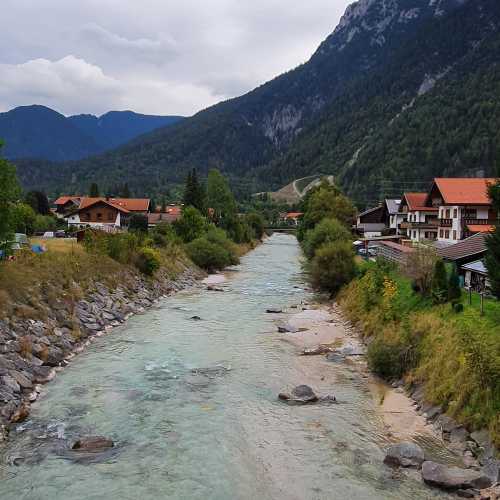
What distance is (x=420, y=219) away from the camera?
216 feet

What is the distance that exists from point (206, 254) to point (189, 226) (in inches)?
322

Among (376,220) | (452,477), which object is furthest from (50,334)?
(376,220)

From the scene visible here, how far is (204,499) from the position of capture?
13.5 meters

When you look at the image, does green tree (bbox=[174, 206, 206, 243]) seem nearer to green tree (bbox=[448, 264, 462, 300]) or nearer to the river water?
the river water

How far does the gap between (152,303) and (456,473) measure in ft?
102

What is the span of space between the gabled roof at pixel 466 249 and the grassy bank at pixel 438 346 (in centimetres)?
344

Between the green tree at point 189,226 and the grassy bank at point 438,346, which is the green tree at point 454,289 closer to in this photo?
the grassy bank at point 438,346

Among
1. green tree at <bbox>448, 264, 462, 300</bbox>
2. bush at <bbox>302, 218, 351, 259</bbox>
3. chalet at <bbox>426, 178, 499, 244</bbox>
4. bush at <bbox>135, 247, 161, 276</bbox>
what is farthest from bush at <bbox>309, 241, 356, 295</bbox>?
green tree at <bbox>448, 264, 462, 300</bbox>

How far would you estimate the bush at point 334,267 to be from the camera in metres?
43.5

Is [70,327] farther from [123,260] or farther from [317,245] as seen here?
[317,245]

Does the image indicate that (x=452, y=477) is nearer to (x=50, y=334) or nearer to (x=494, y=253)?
(x=494, y=253)

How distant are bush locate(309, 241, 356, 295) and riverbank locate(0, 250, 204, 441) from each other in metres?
14.2

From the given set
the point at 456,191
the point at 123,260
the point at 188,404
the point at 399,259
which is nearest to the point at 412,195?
the point at 456,191

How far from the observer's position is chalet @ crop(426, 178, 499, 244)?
2004 inches
